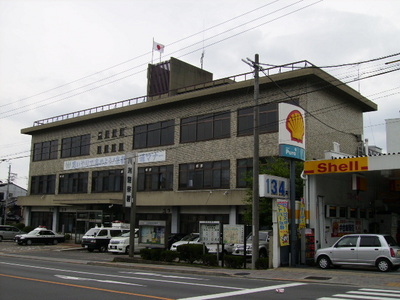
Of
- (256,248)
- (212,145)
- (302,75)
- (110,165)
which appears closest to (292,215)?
(256,248)

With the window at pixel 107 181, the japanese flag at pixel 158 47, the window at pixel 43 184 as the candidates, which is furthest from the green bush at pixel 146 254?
the window at pixel 43 184

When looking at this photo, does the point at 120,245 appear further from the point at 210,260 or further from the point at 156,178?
the point at 210,260

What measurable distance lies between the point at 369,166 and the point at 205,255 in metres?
8.67

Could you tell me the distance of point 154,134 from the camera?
40406 millimetres

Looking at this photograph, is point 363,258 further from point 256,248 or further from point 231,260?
point 231,260

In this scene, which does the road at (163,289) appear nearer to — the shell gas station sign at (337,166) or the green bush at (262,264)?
the green bush at (262,264)

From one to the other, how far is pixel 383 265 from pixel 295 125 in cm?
723

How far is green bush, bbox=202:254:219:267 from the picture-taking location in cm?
2152

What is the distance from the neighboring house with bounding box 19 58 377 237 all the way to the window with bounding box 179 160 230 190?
79mm

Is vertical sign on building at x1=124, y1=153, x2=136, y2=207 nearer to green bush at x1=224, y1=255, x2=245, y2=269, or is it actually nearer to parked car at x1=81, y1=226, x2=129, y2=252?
parked car at x1=81, y1=226, x2=129, y2=252

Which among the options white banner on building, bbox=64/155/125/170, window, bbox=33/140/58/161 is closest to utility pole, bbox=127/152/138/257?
white banner on building, bbox=64/155/125/170

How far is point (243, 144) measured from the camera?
33.7m

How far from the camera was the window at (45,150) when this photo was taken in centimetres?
5078

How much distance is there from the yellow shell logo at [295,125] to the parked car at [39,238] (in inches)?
1108
